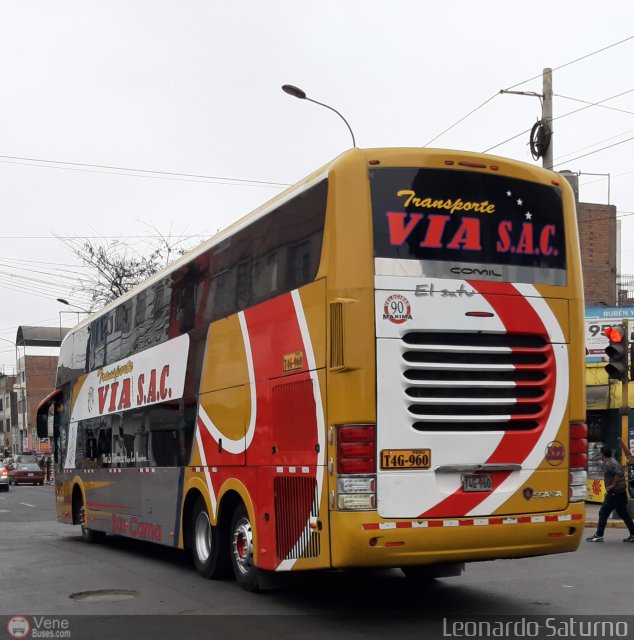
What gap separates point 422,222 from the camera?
9.14 metres

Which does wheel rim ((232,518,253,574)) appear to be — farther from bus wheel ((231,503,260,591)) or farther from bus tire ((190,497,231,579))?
bus tire ((190,497,231,579))

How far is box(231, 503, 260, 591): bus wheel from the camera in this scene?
10.7 meters

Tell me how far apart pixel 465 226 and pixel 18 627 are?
558 centimetres

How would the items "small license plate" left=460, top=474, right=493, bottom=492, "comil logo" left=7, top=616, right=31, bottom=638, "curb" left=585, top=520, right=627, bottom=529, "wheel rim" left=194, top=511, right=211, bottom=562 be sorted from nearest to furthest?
"comil logo" left=7, top=616, right=31, bottom=638, "small license plate" left=460, top=474, right=493, bottom=492, "wheel rim" left=194, top=511, right=211, bottom=562, "curb" left=585, top=520, right=627, bottom=529

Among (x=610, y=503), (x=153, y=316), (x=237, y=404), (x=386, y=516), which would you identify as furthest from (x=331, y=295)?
(x=610, y=503)

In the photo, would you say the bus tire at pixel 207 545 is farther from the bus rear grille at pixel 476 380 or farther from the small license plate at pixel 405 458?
the bus rear grille at pixel 476 380

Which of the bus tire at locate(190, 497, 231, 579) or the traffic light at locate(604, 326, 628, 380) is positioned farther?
the traffic light at locate(604, 326, 628, 380)

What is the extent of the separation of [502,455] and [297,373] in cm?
211

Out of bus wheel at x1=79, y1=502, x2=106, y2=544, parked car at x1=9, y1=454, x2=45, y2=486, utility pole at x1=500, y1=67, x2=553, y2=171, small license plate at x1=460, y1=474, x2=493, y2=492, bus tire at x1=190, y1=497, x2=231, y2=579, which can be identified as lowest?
parked car at x1=9, y1=454, x2=45, y2=486

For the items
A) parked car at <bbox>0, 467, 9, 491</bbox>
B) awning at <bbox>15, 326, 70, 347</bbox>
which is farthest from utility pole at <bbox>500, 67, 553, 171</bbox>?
awning at <bbox>15, 326, 70, 347</bbox>

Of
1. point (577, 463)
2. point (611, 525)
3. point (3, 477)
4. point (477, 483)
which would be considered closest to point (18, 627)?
point (477, 483)

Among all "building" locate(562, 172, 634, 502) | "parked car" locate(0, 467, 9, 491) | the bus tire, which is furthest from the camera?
"parked car" locate(0, 467, 9, 491)

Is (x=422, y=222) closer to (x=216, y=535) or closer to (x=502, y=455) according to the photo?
(x=502, y=455)

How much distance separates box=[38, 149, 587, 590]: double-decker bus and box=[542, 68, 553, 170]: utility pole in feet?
39.2
